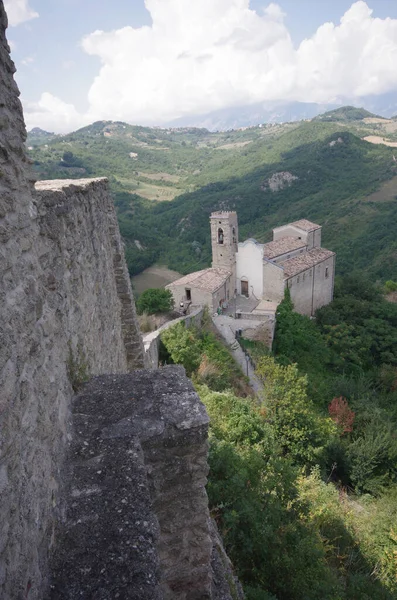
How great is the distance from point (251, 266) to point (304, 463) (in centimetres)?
1502

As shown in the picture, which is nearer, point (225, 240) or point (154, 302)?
point (154, 302)

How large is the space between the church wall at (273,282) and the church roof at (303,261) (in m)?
0.48

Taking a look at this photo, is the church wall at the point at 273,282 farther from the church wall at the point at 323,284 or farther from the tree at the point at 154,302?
the tree at the point at 154,302

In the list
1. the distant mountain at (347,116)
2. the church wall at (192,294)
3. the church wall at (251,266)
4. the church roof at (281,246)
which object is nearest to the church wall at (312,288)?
the church roof at (281,246)

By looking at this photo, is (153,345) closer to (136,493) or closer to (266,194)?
(136,493)

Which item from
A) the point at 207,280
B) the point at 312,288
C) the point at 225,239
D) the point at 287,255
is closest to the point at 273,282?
the point at 287,255

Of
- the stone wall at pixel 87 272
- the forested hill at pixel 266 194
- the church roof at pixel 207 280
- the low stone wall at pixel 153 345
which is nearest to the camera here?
the stone wall at pixel 87 272

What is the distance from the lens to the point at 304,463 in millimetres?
11695

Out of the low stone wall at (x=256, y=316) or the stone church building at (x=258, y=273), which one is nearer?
the low stone wall at (x=256, y=316)

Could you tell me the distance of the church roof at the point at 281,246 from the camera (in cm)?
2499

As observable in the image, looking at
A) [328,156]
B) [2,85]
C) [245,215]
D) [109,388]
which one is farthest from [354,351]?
[328,156]

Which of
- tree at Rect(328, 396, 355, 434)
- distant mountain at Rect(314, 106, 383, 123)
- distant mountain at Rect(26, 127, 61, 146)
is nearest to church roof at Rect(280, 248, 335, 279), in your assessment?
tree at Rect(328, 396, 355, 434)

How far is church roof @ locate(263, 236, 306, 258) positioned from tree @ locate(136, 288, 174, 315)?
8171 millimetres

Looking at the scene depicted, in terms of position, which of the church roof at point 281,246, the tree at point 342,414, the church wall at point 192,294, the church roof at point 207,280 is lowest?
the tree at point 342,414
